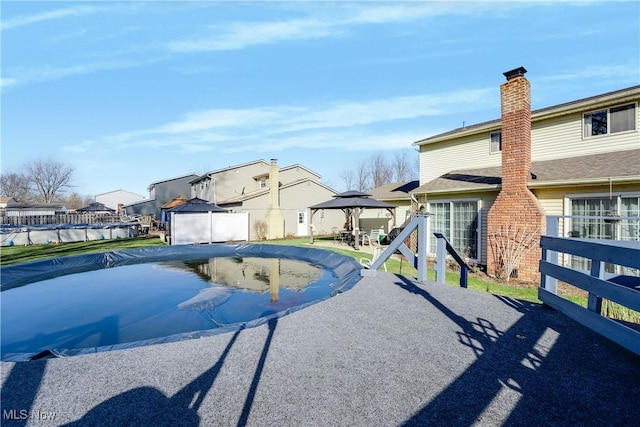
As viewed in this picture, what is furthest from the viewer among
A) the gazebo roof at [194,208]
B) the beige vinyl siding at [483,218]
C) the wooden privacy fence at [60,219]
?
the wooden privacy fence at [60,219]

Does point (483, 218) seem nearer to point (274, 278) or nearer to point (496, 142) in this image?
point (496, 142)

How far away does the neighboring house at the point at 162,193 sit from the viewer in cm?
3553

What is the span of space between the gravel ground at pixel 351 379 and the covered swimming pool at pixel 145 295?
0.70m

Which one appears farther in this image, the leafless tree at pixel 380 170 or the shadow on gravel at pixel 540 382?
the leafless tree at pixel 380 170

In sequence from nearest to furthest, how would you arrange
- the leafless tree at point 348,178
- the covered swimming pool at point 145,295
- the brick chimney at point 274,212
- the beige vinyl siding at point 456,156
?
Result: the covered swimming pool at point 145,295
the beige vinyl siding at point 456,156
the brick chimney at point 274,212
the leafless tree at point 348,178

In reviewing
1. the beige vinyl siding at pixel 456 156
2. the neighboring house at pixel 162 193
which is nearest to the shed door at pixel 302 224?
the beige vinyl siding at pixel 456 156

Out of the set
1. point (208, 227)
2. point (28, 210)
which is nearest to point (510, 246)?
point (208, 227)

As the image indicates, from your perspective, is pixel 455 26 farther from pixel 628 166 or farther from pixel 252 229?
pixel 252 229

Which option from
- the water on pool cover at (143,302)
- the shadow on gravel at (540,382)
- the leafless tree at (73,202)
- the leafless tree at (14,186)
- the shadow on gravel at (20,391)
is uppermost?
the leafless tree at (14,186)

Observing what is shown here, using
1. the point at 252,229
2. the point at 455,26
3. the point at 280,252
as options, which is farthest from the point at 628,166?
the point at 252,229

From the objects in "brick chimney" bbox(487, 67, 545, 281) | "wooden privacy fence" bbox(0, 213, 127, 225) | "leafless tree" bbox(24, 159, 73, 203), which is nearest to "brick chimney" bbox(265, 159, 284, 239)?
"brick chimney" bbox(487, 67, 545, 281)

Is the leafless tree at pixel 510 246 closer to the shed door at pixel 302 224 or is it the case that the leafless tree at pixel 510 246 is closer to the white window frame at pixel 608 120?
the white window frame at pixel 608 120

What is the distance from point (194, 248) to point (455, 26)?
15384 millimetres

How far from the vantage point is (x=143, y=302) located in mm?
7750
